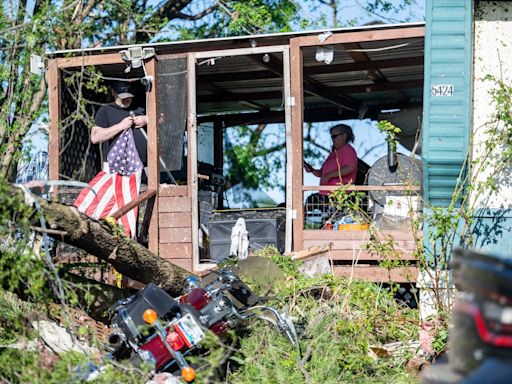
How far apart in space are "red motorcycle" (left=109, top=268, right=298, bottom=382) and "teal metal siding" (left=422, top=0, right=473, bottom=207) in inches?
83.9

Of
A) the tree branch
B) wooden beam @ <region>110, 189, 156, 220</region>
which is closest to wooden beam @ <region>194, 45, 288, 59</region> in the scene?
wooden beam @ <region>110, 189, 156, 220</region>

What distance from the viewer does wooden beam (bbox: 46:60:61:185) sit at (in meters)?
11.6

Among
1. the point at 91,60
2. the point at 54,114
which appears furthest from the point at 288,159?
the point at 54,114

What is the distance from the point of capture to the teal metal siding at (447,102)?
911cm

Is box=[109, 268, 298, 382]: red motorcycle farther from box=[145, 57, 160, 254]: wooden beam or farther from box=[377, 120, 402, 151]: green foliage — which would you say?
box=[145, 57, 160, 254]: wooden beam

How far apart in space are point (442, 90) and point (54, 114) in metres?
4.84

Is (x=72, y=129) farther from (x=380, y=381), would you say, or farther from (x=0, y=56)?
(x=380, y=381)

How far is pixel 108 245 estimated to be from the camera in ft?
27.0

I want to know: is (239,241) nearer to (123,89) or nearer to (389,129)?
(123,89)

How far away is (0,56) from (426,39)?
5.36 m

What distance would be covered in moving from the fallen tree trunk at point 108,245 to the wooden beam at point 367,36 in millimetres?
3061

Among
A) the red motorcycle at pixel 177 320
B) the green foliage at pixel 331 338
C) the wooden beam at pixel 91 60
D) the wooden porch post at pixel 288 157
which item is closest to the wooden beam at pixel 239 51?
the wooden porch post at pixel 288 157

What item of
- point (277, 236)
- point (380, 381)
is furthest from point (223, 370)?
point (277, 236)

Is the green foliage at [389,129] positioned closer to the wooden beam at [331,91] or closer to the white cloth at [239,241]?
the white cloth at [239,241]
